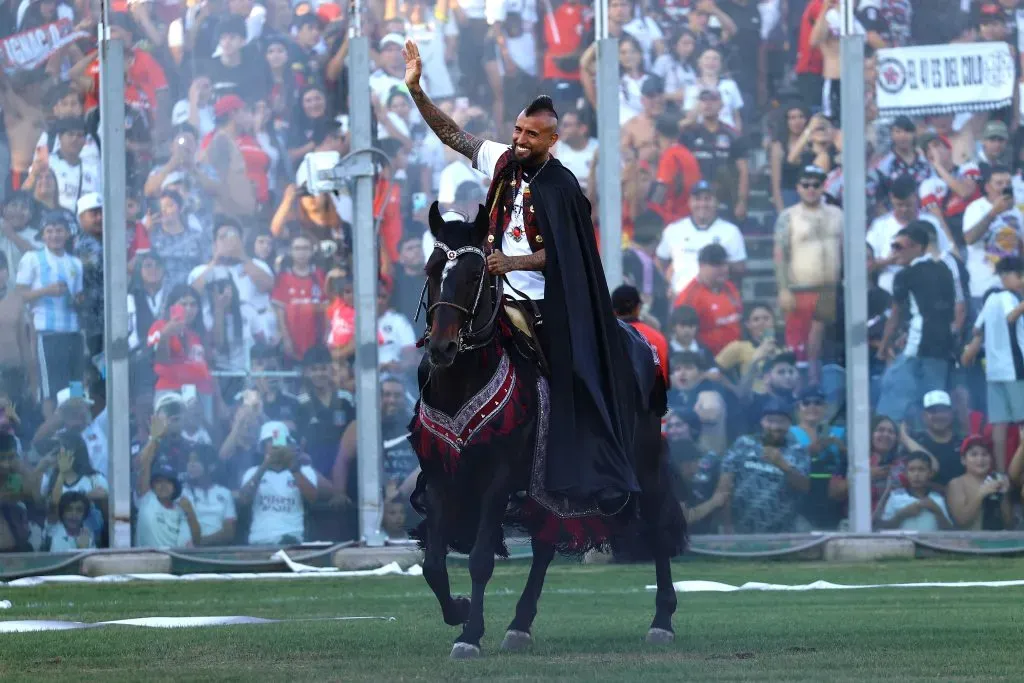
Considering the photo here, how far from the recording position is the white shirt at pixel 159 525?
19.8 m

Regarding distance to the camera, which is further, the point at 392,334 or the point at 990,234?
the point at 990,234

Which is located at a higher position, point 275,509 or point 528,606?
point 528,606

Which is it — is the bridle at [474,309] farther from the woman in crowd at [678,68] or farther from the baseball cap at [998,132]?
the baseball cap at [998,132]

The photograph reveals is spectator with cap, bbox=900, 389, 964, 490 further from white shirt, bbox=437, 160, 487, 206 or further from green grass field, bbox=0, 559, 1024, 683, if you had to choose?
white shirt, bbox=437, 160, 487, 206

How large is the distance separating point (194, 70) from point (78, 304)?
115 inches

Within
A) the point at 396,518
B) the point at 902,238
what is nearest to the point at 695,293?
the point at 902,238

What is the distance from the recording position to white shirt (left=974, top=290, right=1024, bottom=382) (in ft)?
68.2

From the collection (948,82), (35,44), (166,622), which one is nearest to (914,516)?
(948,82)

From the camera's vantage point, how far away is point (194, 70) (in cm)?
2023

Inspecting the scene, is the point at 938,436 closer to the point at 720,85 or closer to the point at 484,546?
the point at 720,85

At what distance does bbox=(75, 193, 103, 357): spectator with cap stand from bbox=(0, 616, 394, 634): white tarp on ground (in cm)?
744

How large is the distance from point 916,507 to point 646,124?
17.6ft

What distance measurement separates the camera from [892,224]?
2084cm

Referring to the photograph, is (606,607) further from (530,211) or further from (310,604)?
(530,211)
